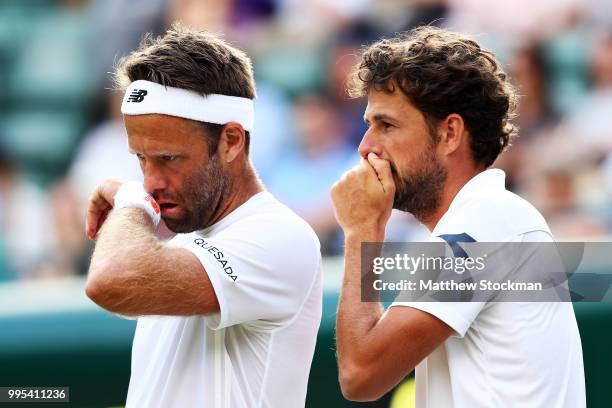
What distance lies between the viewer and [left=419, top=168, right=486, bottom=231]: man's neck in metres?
3.45

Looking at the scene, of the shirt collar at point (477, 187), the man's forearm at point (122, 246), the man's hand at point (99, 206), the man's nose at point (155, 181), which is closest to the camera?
the man's forearm at point (122, 246)

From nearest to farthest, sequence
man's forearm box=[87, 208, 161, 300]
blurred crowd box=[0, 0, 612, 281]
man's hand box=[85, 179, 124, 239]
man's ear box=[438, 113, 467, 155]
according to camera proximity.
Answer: man's forearm box=[87, 208, 161, 300], man's ear box=[438, 113, 467, 155], man's hand box=[85, 179, 124, 239], blurred crowd box=[0, 0, 612, 281]

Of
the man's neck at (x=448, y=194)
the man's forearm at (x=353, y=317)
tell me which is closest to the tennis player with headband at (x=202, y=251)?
the man's forearm at (x=353, y=317)

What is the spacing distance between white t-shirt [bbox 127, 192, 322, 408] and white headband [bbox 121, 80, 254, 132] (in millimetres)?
360

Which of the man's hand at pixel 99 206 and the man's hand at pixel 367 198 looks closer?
the man's hand at pixel 367 198

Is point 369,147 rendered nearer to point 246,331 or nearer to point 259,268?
point 259,268

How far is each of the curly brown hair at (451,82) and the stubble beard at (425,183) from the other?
0.41 feet

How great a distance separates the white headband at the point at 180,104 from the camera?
11.8ft

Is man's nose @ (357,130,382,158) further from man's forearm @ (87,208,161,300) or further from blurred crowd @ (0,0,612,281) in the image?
blurred crowd @ (0,0,612,281)

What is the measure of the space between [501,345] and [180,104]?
1.31m

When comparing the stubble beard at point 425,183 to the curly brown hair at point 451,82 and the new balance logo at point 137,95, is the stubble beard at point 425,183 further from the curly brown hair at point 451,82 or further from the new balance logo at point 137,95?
the new balance logo at point 137,95

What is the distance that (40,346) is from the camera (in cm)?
542

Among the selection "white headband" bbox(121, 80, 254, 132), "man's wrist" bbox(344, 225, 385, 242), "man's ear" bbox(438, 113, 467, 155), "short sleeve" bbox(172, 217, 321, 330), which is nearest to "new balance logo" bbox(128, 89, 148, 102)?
"white headband" bbox(121, 80, 254, 132)

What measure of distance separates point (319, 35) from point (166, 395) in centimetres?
542
